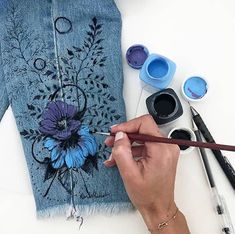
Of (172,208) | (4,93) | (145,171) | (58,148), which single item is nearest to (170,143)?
(145,171)

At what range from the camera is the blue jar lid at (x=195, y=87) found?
3.40 ft

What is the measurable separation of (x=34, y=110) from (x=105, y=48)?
223 millimetres

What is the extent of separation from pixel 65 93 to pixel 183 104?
0.28 meters

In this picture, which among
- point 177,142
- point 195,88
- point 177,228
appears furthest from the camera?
point 195,88

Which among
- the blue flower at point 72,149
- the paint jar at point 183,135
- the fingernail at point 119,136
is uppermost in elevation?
the fingernail at point 119,136

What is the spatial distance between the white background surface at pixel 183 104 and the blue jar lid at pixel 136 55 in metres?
0.02

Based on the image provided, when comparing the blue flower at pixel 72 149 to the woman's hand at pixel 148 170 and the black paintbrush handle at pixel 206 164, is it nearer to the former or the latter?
the woman's hand at pixel 148 170

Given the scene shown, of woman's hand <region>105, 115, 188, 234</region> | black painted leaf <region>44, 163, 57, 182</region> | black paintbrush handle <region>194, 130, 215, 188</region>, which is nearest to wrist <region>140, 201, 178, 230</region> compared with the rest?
woman's hand <region>105, 115, 188, 234</region>

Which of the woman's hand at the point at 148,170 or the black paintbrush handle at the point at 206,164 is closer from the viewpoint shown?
the woman's hand at the point at 148,170

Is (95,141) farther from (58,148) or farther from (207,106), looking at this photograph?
(207,106)

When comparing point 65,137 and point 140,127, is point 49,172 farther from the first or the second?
point 140,127

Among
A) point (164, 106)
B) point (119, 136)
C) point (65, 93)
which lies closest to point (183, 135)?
point (164, 106)

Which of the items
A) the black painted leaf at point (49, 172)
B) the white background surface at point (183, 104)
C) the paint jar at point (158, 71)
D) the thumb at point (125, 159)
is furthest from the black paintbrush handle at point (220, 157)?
the black painted leaf at point (49, 172)

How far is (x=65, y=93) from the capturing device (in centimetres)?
104
